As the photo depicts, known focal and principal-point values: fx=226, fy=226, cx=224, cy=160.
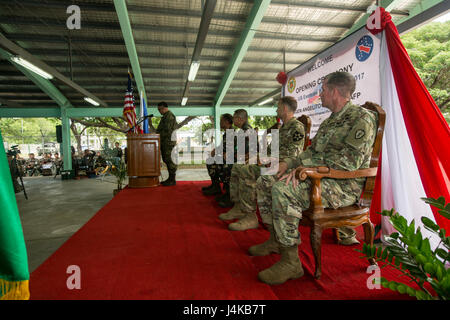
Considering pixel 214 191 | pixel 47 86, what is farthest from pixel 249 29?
pixel 47 86

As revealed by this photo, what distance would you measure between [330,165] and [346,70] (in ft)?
5.22

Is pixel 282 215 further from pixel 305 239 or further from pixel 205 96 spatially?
pixel 205 96

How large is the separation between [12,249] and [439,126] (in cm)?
239

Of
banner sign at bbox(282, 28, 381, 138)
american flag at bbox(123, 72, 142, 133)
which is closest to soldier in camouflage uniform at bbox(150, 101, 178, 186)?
american flag at bbox(123, 72, 142, 133)

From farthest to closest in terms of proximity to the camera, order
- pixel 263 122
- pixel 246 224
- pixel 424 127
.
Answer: pixel 263 122
pixel 246 224
pixel 424 127

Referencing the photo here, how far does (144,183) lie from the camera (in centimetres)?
438

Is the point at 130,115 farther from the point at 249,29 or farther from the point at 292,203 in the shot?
the point at 292,203

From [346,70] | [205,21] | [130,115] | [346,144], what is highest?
[205,21]

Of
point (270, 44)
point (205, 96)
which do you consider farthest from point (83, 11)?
point (205, 96)

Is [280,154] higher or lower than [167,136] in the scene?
lower

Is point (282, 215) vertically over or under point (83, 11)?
under

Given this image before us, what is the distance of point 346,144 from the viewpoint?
1362 millimetres

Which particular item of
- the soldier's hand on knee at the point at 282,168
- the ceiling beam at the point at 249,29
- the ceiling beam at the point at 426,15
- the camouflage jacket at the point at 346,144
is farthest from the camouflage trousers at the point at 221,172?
the ceiling beam at the point at 249,29
